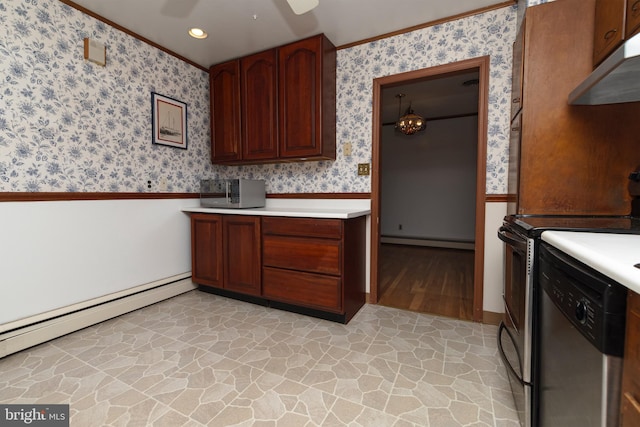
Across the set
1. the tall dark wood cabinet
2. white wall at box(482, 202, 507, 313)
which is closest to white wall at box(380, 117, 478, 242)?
white wall at box(482, 202, 507, 313)


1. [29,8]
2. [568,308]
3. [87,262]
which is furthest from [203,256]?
[568,308]

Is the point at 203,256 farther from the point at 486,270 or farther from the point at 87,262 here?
the point at 486,270

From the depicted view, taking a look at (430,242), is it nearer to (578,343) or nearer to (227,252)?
(227,252)

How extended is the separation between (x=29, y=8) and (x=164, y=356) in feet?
7.83

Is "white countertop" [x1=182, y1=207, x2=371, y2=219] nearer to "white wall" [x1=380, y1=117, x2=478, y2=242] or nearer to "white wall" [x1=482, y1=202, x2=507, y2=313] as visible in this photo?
"white wall" [x1=482, y1=202, x2=507, y2=313]

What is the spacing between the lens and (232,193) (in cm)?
267

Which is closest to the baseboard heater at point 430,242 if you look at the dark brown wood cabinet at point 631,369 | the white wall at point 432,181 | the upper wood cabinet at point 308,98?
the white wall at point 432,181

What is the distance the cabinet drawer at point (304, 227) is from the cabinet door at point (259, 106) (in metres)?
0.70

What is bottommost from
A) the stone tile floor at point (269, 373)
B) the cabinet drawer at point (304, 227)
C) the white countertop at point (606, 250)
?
the stone tile floor at point (269, 373)

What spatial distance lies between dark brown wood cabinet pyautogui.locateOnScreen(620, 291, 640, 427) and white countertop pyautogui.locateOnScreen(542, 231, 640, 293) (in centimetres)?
6

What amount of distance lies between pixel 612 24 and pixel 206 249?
3.08 meters

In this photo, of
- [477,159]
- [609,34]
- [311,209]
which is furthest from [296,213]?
[609,34]

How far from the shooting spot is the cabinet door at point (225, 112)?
9.37 ft

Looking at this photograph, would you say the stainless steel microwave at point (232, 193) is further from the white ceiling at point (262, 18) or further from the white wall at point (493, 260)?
the white wall at point (493, 260)
